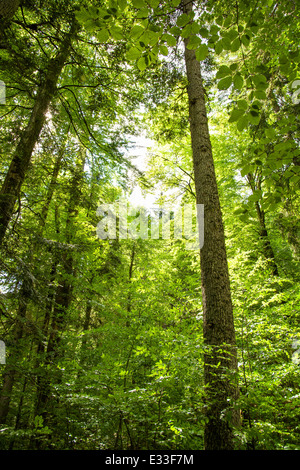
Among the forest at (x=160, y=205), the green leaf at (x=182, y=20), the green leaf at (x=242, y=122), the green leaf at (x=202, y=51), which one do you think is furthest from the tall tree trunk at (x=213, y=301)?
the green leaf at (x=182, y=20)

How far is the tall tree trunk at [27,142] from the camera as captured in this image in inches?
151

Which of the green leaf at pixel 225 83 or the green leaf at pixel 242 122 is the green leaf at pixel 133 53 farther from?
the green leaf at pixel 242 122

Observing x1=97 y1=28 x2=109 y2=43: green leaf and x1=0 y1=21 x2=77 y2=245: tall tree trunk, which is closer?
x1=97 y1=28 x2=109 y2=43: green leaf

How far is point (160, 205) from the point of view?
10.4 metres

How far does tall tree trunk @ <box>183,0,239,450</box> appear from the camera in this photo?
8.13 feet

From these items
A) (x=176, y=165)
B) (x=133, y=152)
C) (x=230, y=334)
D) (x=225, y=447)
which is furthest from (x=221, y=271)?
(x=176, y=165)

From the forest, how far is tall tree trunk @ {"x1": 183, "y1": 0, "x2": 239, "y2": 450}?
0.02 meters

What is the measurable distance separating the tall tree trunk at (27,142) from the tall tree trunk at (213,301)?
2.67 metres

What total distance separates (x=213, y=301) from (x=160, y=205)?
298 inches

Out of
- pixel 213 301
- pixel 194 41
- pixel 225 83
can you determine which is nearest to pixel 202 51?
pixel 194 41

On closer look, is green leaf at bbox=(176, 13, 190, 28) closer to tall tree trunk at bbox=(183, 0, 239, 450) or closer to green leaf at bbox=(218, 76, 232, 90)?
green leaf at bbox=(218, 76, 232, 90)

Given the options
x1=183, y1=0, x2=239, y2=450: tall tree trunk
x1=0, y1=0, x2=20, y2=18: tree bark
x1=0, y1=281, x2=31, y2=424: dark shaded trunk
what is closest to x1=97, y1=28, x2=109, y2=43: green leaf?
x1=183, y1=0, x2=239, y2=450: tall tree trunk

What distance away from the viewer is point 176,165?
1016 centimetres
